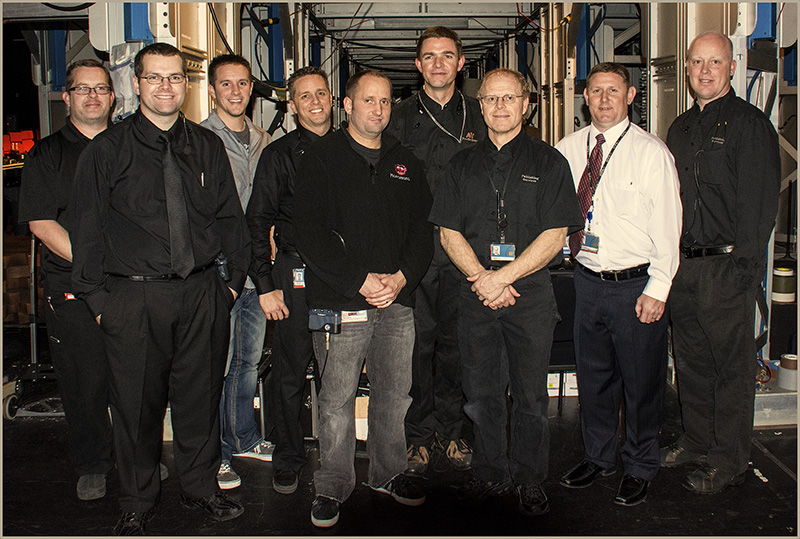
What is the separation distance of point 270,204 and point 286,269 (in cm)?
33

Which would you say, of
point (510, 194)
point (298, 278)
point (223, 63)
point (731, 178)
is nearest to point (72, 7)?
point (223, 63)

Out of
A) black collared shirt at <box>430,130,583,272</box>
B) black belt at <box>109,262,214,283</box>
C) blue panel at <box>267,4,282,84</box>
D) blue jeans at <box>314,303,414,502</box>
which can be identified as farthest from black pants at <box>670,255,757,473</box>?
blue panel at <box>267,4,282,84</box>

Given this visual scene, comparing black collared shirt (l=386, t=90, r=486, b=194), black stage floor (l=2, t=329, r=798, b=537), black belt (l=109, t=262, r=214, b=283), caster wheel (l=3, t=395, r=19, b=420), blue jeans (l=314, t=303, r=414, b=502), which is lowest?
black stage floor (l=2, t=329, r=798, b=537)

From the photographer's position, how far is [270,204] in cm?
309

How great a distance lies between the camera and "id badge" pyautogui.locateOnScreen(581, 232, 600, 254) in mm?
2995

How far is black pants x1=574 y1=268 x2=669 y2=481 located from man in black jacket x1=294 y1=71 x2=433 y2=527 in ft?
2.92

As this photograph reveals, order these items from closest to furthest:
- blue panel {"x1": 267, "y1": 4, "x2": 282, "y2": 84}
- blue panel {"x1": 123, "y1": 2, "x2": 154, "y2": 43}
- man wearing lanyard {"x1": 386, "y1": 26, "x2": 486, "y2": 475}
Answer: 1. man wearing lanyard {"x1": 386, "y1": 26, "x2": 486, "y2": 475}
2. blue panel {"x1": 123, "y1": 2, "x2": 154, "y2": 43}
3. blue panel {"x1": 267, "y1": 4, "x2": 282, "y2": 84}

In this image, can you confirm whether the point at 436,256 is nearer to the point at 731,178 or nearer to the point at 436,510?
the point at 436,510

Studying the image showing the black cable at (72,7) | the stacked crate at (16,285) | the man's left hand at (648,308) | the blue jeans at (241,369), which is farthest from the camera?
the stacked crate at (16,285)

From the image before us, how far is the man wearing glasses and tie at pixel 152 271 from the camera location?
2.61 m

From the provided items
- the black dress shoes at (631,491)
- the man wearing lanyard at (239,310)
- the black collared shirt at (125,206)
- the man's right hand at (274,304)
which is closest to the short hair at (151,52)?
the black collared shirt at (125,206)

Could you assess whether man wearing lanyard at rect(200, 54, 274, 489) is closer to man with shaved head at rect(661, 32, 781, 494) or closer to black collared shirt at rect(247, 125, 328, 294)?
black collared shirt at rect(247, 125, 328, 294)

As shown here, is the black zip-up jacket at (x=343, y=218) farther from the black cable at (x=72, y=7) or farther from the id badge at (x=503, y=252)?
the black cable at (x=72, y=7)

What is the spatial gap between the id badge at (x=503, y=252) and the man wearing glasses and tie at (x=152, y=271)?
1.24 meters
